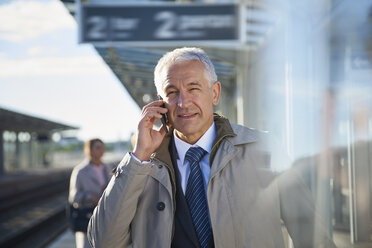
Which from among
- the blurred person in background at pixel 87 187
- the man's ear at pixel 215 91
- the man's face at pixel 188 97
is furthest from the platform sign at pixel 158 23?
the man's face at pixel 188 97

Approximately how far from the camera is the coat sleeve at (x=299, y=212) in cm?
184

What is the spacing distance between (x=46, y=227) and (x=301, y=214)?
410 inches

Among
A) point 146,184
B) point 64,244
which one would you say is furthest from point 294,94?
point 64,244

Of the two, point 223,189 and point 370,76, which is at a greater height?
point 370,76

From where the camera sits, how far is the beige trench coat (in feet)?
5.85

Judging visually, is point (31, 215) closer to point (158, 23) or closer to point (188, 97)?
point (158, 23)

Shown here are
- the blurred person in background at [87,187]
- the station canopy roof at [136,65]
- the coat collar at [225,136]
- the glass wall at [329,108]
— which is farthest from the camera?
the station canopy roof at [136,65]

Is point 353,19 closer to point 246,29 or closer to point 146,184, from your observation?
point 146,184

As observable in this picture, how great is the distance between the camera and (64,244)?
7.91m

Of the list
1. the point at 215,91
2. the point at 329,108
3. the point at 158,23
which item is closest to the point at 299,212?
the point at 215,91

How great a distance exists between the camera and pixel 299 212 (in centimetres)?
185

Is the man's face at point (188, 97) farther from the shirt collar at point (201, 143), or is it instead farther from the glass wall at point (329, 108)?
the glass wall at point (329, 108)

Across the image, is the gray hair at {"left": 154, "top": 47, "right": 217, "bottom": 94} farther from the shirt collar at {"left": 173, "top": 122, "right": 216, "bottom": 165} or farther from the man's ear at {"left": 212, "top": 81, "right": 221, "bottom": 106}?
the shirt collar at {"left": 173, "top": 122, "right": 216, "bottom": 165}

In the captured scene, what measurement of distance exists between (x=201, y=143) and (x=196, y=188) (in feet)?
0.78
